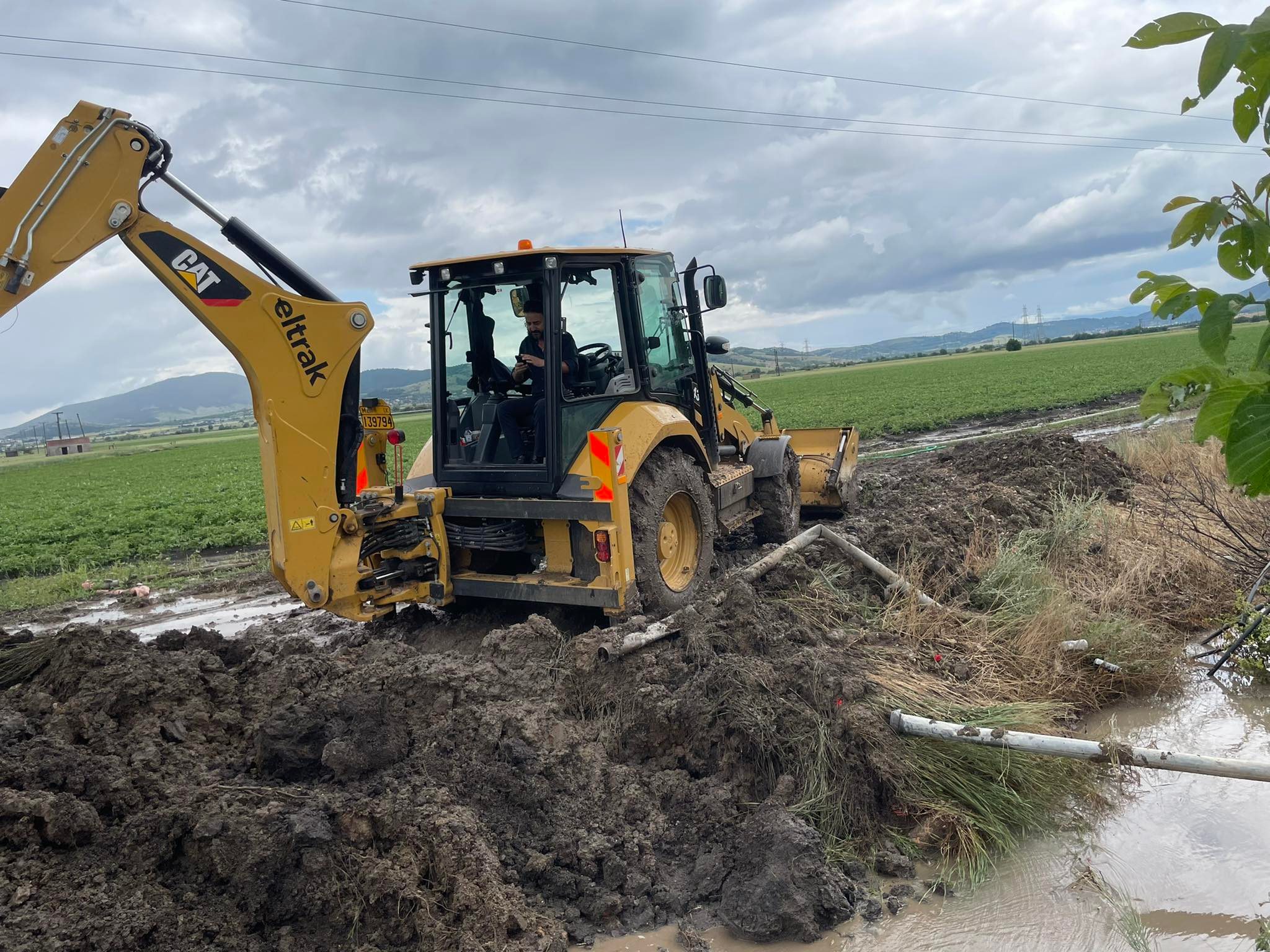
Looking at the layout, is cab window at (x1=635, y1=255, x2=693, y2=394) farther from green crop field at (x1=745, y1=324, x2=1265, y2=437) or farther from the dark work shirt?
green crop field at (x1=745, y1=324, x2=1265, y2=437)

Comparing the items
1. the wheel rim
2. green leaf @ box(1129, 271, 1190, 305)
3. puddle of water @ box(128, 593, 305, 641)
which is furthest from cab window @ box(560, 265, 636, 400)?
green leaf @ box(1129, 271, 1190, 305)

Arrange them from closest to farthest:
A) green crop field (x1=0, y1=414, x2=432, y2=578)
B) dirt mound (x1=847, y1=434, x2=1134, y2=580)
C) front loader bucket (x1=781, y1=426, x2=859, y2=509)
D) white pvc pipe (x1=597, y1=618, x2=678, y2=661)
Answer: white pvc pipe (x1=597, y1=618, x2=678, y2=661), dirt mound (x1=847, y1=434, x2=1134, y2=580), front loader bucket (x1=781, y1=426, x2=859, y2=509), green crop field (x1=0, y1=414, x2=432, y2=578)

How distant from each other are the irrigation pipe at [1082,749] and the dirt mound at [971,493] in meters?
2.97

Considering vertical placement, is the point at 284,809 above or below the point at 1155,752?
above

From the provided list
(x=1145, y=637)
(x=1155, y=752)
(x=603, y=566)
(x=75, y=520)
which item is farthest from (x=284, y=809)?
(x=75, y=520)

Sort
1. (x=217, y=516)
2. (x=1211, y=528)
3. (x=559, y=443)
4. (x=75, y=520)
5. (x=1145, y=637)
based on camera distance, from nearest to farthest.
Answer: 1. (x=1145, y=637)
2. (x=559, y=443)
3. (x=1211, y=528)
4. (x=217, y=516)
5. (x=75, y=520)

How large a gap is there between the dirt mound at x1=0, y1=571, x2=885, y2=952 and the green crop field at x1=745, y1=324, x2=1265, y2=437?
10.9m

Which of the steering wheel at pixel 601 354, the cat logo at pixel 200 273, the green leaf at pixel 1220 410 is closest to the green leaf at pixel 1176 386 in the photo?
the green leaf at pixel 1220 410

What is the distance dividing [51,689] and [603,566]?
3227 millimetres

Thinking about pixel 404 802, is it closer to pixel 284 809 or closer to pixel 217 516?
pixel 284 809

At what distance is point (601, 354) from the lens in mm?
7020

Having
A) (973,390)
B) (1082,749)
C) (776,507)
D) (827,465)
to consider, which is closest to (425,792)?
(1082,749)

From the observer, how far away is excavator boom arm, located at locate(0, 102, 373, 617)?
467cm

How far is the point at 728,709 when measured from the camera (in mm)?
4637
